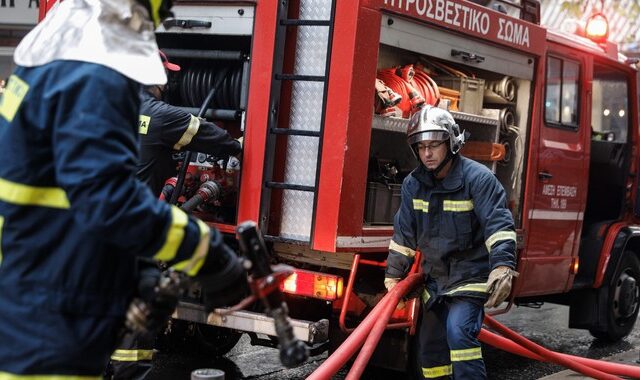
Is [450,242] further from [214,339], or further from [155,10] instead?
[155,10]

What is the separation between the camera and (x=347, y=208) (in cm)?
527

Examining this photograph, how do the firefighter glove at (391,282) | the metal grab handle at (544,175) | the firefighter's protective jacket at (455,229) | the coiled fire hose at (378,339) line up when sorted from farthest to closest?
the metal grab handle at (544,175), the firefighter glove at (391,282), the firefighter's protective jacket at (455,229), the coiled fire hose at (378,339)

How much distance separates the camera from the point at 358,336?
476 centimetres

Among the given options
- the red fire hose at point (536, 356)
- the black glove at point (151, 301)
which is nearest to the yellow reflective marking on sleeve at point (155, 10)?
the black glove at point (151, 301)

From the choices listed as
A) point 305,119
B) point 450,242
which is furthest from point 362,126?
point 450,242

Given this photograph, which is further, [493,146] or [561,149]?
[561,149]

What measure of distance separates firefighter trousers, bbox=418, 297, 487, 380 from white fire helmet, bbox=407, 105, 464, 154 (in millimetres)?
850

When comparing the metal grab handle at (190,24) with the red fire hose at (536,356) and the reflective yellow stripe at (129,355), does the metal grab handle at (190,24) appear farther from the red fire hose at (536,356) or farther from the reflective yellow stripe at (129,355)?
the red fire hose at (536,356)

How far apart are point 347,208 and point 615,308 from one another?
383 centimetres

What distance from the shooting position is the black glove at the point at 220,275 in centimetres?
244

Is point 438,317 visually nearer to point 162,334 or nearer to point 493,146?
point 493,146

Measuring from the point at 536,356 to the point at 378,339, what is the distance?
1449 mm

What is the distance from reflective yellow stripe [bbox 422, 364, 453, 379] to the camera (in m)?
5.03

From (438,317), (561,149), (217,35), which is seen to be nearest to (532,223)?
A: (561,149)
